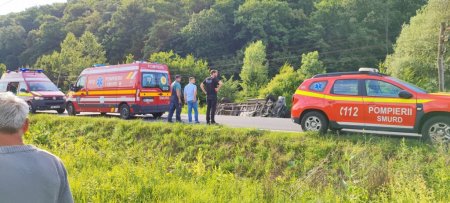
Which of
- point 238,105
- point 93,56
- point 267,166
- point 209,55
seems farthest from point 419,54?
point 93,56

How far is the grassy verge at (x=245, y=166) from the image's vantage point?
6.66 m

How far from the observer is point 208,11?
7256 cm

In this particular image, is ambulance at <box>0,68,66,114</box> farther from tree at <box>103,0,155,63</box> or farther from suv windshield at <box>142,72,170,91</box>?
tree at <box>103,0,155,63</box>

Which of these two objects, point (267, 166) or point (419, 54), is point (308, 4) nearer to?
point (419, 54)

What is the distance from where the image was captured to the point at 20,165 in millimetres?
2492

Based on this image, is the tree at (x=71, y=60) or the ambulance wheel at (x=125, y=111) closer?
the ambulance wheel at (x=125, y=111)

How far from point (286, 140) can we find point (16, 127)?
8398mm

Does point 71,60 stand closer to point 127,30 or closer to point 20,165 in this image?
point 127,30

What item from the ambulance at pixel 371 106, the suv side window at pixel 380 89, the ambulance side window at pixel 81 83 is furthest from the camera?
the ambulance side window at pixel 81 83

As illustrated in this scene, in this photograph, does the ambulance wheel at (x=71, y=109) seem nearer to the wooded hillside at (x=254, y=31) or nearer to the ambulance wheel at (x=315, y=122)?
the ambulance wheel at (x=315, y=122)

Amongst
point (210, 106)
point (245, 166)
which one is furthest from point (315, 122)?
point (210, 106)

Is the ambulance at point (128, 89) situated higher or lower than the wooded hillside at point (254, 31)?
lower

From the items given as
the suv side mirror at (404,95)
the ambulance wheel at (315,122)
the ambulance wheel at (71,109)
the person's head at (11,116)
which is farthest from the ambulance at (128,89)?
the person's head at (11,116)

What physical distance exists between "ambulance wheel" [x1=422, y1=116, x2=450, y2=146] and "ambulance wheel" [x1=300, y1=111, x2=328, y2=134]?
227 centimetres
